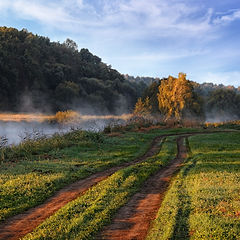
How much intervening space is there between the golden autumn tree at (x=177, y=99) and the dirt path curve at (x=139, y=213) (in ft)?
137

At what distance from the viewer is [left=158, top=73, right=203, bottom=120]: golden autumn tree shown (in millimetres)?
53062

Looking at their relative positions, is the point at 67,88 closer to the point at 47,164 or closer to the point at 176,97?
the point at 176,97

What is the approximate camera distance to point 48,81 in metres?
63.1

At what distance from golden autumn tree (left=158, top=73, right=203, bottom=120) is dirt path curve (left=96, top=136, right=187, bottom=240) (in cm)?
4171

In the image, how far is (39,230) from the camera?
649 cm

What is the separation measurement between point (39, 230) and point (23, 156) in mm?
11523

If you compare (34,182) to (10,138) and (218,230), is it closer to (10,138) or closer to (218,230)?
(218,230)

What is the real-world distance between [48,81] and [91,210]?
58632 mm

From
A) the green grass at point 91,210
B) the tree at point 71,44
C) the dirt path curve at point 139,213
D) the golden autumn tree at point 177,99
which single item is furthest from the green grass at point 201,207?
the tree at point 71,44

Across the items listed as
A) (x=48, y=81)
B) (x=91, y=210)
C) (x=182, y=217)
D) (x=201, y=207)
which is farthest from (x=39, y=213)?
(x=48, y=81)

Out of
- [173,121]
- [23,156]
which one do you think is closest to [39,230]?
[23,156]

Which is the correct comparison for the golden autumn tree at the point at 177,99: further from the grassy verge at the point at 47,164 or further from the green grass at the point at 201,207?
the green grass at the point at 201,207

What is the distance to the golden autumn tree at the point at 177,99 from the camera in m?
53.1

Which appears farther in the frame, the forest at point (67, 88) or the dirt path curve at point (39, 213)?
the forest at point (67, 88)
